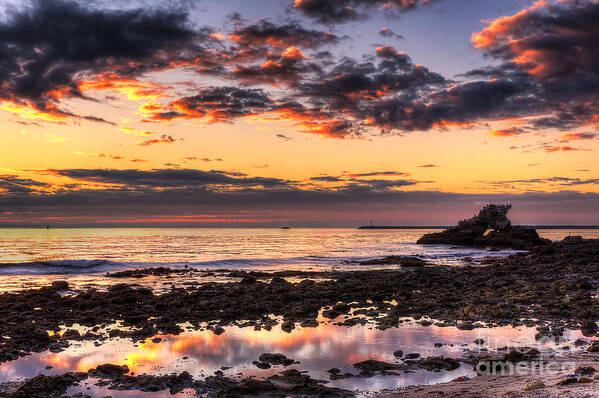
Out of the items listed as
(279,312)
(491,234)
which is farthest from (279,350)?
(491,234)

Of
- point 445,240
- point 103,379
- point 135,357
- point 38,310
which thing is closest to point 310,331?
point 135,357

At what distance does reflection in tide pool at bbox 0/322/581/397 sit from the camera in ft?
28.6

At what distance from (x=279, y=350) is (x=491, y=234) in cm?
6801

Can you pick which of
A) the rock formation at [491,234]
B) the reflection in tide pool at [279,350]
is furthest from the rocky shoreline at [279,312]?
the rock formation at [491,234]

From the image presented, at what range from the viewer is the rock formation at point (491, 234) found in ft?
Result: 206

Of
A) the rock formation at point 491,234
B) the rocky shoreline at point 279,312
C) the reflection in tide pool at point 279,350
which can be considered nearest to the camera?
the rocky shoreline at point 279,312

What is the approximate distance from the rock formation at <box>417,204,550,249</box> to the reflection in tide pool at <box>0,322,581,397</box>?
2174 inches

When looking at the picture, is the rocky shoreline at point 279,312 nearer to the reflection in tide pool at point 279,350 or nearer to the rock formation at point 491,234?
the reflection in tide pool at point 279,350

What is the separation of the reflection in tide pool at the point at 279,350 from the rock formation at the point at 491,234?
2174 inches

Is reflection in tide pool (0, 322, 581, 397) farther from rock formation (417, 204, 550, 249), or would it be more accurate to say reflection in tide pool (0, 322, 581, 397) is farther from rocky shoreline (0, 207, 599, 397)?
rock formation (417, 204, 550, 249)

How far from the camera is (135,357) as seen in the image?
10.0 metres

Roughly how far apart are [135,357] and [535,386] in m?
8.58

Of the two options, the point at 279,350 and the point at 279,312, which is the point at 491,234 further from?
the point at 279,350

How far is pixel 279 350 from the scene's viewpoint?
10.6m
